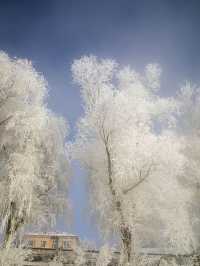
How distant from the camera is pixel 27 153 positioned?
1777 cm

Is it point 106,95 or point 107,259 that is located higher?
point 106,95

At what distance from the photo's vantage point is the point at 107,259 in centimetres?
1630

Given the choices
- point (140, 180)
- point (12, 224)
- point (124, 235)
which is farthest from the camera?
point (140, 180)

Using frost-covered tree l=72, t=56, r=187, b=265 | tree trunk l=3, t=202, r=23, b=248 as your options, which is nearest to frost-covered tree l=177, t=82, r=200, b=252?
frost-covered tree l=72, t=56, r=187, b=265

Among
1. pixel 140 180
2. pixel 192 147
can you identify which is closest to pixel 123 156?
pixel 140 180

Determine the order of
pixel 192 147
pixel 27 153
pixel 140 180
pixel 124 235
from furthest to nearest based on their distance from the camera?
1. pixel 192 147
2. pixel 140 180
3. pixel 27 153
4. pixel 124 235

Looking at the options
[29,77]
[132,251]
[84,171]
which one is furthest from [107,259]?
[29,77]

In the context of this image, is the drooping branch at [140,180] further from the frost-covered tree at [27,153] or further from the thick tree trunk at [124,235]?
the frost-covered tree at [27,153]

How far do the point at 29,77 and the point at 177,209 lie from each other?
38.4 feet

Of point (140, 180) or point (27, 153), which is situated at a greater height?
point (27, 153)

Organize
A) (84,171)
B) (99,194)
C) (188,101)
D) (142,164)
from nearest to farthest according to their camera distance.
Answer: (142,164), (99,194), (84,171), (188,101)

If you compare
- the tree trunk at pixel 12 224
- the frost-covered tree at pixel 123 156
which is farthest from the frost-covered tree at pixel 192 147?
the tree trunk at pixel 12 224

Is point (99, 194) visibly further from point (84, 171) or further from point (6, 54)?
point (6, 54)

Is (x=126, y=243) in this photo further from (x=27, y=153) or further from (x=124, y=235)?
(x=27, y=153)
